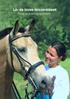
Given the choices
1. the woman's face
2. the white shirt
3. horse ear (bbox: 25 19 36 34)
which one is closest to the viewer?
the white shirt

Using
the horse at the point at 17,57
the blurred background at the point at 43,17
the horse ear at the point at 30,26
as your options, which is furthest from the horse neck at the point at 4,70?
the blurred background at the point at 43,17

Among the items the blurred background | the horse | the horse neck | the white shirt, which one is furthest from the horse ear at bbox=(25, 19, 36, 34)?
the blurred background

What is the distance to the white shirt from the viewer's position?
3879 millimetres

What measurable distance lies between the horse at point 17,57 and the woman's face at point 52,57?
0.09 m

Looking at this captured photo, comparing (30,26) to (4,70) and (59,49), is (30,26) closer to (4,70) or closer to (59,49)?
(59,49)

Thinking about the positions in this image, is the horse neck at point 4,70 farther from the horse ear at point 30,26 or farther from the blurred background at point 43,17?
the blurred background at point 43,17

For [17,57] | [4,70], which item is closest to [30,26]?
[17,57]

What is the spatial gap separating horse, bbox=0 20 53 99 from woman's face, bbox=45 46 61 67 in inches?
3.5

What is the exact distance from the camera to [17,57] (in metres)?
4.05

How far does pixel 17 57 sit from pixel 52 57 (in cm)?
30

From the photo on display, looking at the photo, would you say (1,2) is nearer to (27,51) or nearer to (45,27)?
(45,27)

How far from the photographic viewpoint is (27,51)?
3.97 metres

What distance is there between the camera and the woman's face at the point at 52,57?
13.1ft

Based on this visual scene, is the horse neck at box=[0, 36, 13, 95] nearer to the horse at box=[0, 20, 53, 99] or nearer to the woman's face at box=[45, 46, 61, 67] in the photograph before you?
the horse at box=[0, 20, 53, 99]
